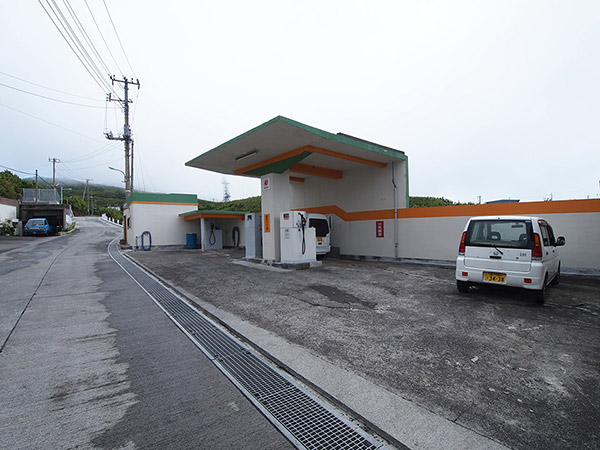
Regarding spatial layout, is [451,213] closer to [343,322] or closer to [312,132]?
[312,132]

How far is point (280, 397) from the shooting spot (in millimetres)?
2514

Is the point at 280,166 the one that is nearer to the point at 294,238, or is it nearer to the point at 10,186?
the point at 294,238

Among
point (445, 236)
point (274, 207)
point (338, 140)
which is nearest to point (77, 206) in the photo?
point (274, 207)

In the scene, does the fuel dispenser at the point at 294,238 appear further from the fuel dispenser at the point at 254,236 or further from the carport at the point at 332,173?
the fuel dispenser at the point at 254,236

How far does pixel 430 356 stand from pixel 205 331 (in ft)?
9.50

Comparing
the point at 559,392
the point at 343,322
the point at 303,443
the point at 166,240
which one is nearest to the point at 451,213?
the point at 343,322

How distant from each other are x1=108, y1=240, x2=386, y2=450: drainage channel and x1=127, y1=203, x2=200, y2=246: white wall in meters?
16.7

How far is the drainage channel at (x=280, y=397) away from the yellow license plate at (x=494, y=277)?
14.0ft

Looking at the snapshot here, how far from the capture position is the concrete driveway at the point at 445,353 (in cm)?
214

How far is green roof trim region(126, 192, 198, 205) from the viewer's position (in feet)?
61.4

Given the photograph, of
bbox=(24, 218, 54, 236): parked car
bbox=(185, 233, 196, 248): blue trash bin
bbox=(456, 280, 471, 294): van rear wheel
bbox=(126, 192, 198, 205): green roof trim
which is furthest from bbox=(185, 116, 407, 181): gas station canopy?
bbox=(24, 218, 54, 236): parked car

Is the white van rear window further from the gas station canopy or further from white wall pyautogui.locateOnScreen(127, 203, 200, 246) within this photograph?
white wall pyautogui.locateOnScreen(127, 203, 200, 246)

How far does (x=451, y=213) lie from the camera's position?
9.97 metres

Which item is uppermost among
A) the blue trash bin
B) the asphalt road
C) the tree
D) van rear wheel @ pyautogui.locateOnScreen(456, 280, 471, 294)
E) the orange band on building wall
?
the tree
